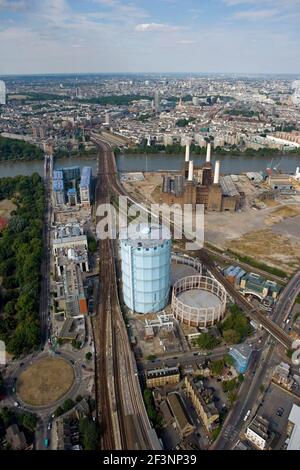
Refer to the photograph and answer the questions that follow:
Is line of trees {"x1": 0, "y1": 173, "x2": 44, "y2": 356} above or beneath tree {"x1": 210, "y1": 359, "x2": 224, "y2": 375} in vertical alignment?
above

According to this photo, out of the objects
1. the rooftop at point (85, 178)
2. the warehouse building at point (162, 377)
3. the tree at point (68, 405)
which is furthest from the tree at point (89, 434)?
the rooftop at point (85, 178)

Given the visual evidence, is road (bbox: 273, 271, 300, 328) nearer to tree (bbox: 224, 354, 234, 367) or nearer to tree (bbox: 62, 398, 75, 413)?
tree (bbox: 224, 354, 234, 367)

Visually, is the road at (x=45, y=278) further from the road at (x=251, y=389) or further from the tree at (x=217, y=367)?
the road at (x=251, y=389)

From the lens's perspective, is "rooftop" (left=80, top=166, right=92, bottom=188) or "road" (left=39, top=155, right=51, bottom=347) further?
"rooftop" (left=80, top=166, right=92, bottom=188)

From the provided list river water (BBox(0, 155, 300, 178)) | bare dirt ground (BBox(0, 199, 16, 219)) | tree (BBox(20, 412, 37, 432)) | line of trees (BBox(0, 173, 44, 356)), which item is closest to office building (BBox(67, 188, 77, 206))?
line of trees (BBox(0, 173, 44, 356))

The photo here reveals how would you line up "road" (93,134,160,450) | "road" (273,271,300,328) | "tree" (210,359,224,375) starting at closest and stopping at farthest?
"road" (93,134,160,450), "tree" (210,359,224,375), "road" (273,271,300,328)

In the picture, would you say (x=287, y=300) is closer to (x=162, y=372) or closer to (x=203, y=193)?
(x=162, y=372)

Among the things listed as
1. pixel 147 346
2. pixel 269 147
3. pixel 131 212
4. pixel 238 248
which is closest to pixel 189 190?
pixel 131 212

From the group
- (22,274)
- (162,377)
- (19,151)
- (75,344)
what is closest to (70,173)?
(19,151)
